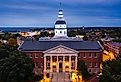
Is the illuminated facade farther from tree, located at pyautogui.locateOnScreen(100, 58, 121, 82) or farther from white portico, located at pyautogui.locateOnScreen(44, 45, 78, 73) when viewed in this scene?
tree, located at pyautogui.locateOnScreen(100, 58, 121, 82)

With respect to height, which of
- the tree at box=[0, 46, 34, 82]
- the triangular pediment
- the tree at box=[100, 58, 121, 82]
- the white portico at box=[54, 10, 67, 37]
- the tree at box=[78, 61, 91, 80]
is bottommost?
the tree at box=[78, 61, 91, 80]

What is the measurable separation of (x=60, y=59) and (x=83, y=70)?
8211 millimetres

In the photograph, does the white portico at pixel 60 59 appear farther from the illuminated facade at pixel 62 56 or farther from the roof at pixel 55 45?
the roof at pixel 55 45

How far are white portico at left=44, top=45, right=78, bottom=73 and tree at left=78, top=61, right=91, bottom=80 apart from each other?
8.00 ft

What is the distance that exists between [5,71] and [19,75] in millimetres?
2445

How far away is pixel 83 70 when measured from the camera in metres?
69.1

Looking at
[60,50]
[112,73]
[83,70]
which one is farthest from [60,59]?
[112,73]

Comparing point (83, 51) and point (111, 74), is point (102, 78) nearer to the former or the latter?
point (111, 74)

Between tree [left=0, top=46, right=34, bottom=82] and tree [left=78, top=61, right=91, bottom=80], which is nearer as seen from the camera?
tree [left=0, top=46, right=34, bottom=82]

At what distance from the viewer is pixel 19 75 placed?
182 feet

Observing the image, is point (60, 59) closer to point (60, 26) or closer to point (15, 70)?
point (60, 26)

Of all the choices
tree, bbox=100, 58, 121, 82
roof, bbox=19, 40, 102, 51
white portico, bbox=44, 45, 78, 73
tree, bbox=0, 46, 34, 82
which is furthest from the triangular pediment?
tree, bbox=100, 58, 121, 82

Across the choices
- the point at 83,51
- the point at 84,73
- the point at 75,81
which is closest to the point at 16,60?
the point at 75,81

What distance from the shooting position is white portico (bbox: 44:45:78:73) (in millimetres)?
74562
